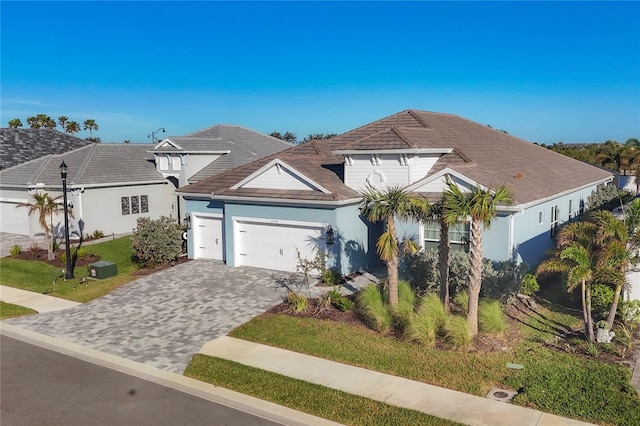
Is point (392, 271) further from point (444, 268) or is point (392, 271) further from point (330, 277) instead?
point (330, 277)

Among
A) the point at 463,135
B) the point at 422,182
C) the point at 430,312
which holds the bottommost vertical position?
the point at 430,312

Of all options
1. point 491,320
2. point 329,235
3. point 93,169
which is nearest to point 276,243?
point 329,235

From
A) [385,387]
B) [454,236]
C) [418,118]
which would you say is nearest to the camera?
[385,387]

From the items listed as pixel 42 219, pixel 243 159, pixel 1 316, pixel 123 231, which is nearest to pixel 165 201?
pixel 123 231

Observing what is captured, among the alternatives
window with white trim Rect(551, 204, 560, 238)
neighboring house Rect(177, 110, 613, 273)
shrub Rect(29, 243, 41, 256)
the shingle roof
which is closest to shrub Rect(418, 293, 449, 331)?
neighboring house Rect(177, 110, 613, 273)

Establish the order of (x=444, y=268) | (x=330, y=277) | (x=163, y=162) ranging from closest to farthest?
(x=444, y=268), (x=330, y=277), (x=163, y=162)

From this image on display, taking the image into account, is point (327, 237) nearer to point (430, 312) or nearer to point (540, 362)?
point (430, 312)

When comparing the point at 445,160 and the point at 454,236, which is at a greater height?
the point at 445,160

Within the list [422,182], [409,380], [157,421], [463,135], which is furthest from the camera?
[463,135]
